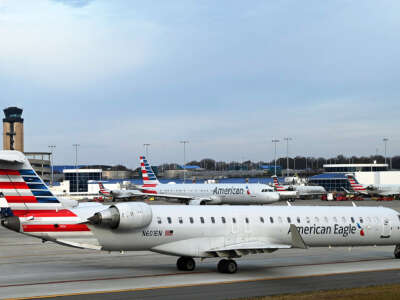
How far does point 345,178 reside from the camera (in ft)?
427

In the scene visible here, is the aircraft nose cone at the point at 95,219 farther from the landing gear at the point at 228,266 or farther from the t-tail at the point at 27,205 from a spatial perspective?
the landing gear at the point at 228,266

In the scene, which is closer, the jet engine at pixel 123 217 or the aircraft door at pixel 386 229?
the jet engine at pixel 123 217

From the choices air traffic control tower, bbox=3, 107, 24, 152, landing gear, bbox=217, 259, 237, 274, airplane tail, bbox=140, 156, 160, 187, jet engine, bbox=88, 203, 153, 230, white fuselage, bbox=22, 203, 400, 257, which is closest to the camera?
jet engine, bbox=88, 203, 153, 230

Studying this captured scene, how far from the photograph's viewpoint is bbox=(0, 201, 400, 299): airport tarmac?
18.3 meters

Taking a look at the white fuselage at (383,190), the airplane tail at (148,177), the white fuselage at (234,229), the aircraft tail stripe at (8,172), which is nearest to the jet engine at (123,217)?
the white fuselage at (234,229)

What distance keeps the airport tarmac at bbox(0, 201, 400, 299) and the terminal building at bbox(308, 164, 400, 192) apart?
76693 millimetres

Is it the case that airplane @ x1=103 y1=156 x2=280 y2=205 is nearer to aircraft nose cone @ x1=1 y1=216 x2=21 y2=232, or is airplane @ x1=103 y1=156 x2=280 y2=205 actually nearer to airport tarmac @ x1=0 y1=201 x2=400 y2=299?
airport tarmac @ x1=0 y1=201 x2=400 y2=299

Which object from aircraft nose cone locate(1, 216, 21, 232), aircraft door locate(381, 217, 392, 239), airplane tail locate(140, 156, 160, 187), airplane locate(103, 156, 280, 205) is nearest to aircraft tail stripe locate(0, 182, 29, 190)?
aircraft nose cone locate(1, 216, 21, 232)

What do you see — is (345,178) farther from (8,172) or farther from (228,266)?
(8,172)

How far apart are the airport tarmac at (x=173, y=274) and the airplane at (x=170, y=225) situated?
41.7 inches

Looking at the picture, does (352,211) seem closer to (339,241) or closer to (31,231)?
(339,241)

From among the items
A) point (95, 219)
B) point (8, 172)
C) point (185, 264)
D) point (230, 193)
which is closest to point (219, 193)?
point (230, 193)

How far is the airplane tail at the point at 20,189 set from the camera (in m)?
20.3

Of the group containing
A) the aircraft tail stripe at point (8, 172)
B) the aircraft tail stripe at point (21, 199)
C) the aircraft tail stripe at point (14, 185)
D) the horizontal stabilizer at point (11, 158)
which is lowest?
the aircraft tail stripe at point (21, 199)
